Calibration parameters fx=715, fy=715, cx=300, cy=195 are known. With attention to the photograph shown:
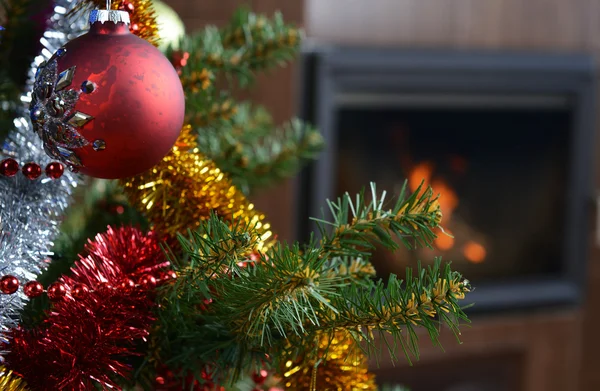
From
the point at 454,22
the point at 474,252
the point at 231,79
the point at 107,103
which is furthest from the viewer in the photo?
the point at 474,252

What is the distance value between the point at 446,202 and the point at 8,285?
1.19 m

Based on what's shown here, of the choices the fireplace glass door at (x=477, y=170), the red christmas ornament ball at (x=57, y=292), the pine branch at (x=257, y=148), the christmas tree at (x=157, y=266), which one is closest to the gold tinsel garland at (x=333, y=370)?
the christmas tree at (x=157, y=266)

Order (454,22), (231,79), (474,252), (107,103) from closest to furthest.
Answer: (107,103) < (231,79) < (454,22) < (474,252)

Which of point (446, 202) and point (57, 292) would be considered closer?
point (57, 292)

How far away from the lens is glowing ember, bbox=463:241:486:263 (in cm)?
148

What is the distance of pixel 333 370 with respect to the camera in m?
0.40

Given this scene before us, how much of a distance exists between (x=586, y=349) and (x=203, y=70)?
55.7 inches

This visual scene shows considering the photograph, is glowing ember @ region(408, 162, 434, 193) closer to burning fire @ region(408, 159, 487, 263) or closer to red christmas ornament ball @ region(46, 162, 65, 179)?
burning fire @ region(408, 159, 487, 263)

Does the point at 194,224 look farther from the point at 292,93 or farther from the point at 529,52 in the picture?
the point at 529,52

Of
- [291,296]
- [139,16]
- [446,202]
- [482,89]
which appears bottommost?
[446,202]

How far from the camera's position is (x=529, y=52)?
57.2 inches

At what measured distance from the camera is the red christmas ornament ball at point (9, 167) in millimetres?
404

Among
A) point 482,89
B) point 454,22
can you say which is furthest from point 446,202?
point 454,22

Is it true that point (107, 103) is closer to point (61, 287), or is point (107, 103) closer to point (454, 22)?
point (61, 287)
